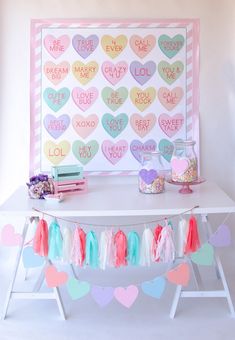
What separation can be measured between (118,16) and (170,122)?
73 cm

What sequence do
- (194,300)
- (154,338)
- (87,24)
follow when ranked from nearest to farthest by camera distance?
(154,338), (194,300), (87,24)

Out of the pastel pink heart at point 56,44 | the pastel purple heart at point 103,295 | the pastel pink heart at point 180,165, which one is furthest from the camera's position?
the pastel pink heart at point 56,44

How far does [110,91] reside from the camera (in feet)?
8.70

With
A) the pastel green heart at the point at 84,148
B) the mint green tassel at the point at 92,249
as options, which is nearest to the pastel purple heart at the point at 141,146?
the pastel green heart at the point at 84,148

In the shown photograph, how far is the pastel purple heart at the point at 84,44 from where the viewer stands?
8.58ft

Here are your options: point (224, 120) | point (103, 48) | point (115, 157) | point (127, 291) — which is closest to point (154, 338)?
point (127, 291)

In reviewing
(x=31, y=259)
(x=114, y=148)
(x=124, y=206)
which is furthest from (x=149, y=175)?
(x=31, y=259)

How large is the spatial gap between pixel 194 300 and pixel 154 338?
18.6 inches

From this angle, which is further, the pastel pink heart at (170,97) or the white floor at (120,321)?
the pastel pink heart at (170,97)

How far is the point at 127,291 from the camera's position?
1994mm

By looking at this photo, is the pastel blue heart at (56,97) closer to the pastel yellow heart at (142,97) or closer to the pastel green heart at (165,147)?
the pastel yellow heart at (142,97)

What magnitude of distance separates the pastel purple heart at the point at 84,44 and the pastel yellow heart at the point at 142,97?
1.16 ft

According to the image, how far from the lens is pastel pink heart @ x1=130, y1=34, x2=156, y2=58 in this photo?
2.62 metres

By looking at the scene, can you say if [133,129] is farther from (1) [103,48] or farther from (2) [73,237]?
(2) [73,237]
